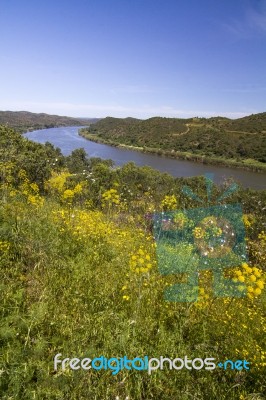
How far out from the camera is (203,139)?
100 meters

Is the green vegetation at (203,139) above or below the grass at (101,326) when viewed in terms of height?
above

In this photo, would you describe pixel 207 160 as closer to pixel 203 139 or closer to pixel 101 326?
pixel 203 139

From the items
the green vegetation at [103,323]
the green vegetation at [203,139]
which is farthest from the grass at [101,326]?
the green vegetation at [203,139]

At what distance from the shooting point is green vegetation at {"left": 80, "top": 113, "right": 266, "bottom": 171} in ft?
271

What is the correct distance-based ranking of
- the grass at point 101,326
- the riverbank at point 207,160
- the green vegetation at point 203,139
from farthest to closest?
the green vegetation at point 203,139 < the riverbank at point 207,160 < the grass at point 101,326

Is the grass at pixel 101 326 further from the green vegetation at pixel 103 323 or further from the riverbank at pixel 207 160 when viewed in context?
the riverbank at pixel 207 160

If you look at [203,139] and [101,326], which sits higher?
[203,139]

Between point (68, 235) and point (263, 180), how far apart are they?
64831 millimetres

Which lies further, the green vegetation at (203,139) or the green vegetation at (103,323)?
the green vegetation at (203,139)

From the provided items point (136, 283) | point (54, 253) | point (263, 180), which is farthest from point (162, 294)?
point (263, 180)

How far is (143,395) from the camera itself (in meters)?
2.09

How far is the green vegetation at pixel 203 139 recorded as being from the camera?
82.6 meters

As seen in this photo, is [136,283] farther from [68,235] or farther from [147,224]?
[147,224]

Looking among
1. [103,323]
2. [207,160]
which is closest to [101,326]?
[103,323]
